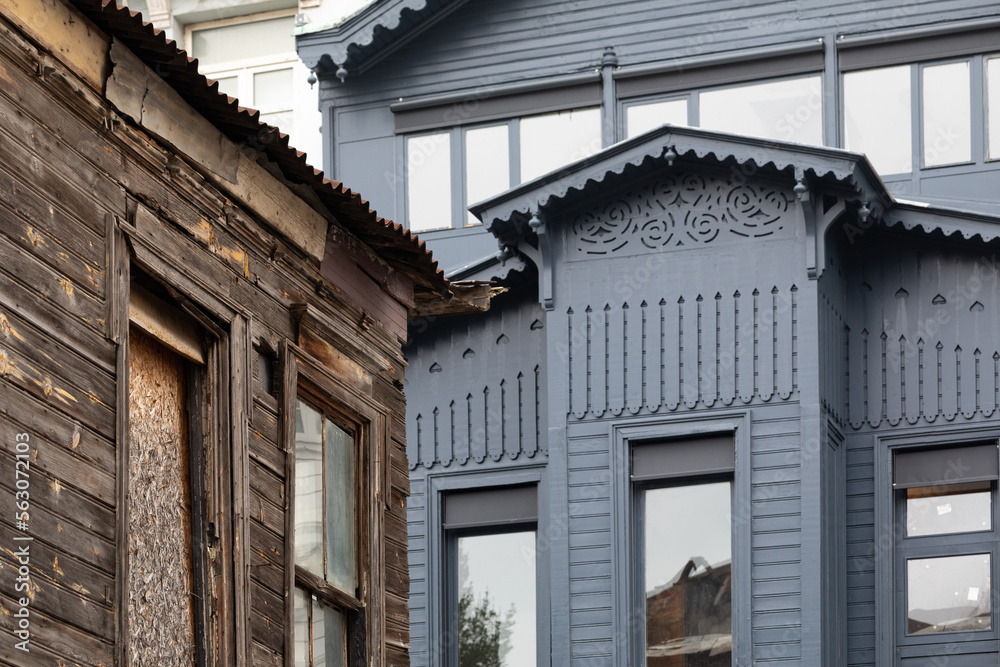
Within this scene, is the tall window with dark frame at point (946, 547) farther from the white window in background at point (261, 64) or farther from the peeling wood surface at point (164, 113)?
the peeling wood surface at point (164, 113)

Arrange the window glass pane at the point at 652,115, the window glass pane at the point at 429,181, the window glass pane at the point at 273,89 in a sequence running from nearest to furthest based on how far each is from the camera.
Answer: the window glass pane at the point at 652,115, the window glass pane at the point at 429,181, the window glass pane at the point at 273,89

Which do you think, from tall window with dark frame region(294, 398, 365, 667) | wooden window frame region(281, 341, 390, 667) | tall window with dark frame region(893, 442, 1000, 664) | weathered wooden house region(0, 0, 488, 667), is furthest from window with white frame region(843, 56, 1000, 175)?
tall window with dark frame region(294, 398, 365, 667)

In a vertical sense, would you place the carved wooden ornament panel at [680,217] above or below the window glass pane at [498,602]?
above

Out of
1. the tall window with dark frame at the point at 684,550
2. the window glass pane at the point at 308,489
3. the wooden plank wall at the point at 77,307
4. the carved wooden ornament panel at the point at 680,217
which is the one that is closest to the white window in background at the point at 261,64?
the carved wooden ornament panel at the point at 680,217

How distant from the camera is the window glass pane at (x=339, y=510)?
12.2 m

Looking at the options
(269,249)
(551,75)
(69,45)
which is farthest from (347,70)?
(69,45)

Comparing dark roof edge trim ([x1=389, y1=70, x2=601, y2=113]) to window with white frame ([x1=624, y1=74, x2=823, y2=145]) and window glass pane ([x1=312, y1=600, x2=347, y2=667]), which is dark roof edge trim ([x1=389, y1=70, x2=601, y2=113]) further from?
window glass pane ([x1=312, y1=600, x2=347, y2=667])

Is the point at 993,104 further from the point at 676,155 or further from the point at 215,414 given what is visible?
the point at 215,414

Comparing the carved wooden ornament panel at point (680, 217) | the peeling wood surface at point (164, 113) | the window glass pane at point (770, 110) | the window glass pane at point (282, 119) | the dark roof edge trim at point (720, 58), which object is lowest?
the peeling wood surface at point (164, 113)

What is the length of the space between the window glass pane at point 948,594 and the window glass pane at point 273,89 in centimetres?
1082

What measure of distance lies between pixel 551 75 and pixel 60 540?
1374cm

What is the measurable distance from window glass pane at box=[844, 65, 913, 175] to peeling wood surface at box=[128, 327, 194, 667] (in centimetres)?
1162

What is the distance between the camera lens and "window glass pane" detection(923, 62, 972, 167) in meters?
20.0

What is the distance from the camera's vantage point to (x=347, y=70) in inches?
876
